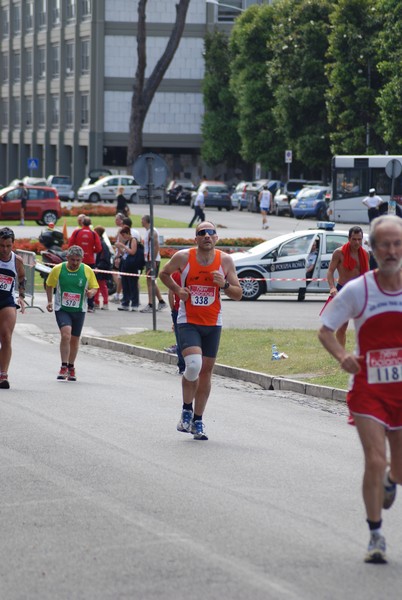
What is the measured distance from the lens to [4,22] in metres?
117

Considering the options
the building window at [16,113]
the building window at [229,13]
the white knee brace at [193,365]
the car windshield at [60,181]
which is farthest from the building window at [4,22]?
the white knee brace at [193,365]

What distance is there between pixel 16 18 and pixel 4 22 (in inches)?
133

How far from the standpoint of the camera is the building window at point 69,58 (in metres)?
102

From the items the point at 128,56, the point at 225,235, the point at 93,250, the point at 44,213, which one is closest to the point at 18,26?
the point at 128,56

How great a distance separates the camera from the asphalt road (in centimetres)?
670

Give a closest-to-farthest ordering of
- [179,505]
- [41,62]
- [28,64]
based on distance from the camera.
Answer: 1. [179,505]
2. [41,62]
3. [28,64]


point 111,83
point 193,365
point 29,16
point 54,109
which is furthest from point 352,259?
point 29,16

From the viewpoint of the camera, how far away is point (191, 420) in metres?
11.9

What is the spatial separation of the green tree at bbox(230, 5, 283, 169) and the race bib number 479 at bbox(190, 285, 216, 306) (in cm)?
6937

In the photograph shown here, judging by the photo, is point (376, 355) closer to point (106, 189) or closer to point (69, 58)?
point (106, 189)

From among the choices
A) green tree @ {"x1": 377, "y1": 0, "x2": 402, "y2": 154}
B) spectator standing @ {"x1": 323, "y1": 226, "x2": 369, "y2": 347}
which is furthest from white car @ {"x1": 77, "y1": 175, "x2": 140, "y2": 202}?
spectator standing @ {"x1": 323, "y1": 226, "x2": 369, "y2": 347}

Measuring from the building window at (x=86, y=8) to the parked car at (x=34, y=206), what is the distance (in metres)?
43.4

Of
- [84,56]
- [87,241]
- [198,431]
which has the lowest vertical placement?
[198,431]

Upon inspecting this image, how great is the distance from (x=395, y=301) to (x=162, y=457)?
12.9ft
